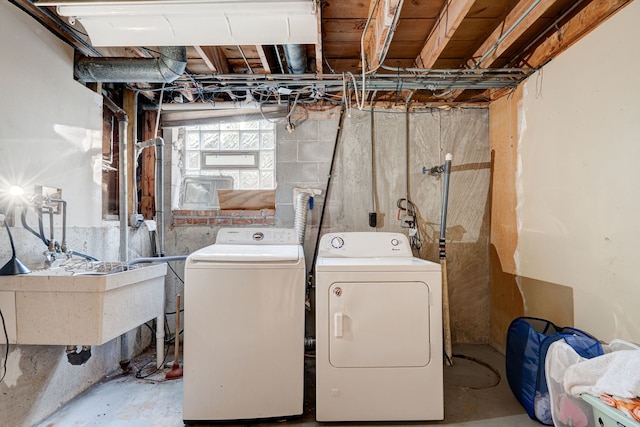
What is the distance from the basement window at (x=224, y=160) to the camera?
3.11 m

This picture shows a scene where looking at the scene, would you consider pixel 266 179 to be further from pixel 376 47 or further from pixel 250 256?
pixel 376 47

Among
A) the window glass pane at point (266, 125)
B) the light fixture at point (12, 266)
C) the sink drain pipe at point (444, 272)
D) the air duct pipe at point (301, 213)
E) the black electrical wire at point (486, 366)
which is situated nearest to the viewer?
the light fixture at point (12, 266)

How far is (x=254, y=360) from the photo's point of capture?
71.4 inches

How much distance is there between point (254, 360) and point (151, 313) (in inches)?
33.0

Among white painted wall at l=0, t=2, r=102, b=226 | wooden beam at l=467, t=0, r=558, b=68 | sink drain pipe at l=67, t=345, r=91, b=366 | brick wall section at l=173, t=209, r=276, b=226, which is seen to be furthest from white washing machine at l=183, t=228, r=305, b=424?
wooden beam at l=467, t=0, r=558, b=68

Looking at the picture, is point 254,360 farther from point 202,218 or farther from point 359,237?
point 202,218

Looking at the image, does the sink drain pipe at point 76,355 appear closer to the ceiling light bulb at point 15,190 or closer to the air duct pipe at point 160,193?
the ceiling light bulb at point 15,190

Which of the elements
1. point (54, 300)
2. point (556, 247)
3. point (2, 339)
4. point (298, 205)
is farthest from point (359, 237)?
point (2, 339)

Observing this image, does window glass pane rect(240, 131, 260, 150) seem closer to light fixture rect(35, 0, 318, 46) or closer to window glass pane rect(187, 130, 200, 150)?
window glass pane rect(187, 130, 200, 150)

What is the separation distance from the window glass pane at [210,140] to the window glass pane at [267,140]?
1.38 feet

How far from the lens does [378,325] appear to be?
5.99 feet

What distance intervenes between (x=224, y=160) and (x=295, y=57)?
1279 millimetres

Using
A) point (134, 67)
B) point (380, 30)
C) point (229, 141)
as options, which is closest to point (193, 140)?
point (229, 141)

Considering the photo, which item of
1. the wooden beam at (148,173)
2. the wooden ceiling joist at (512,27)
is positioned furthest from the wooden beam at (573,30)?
the wooden beam at (148,173)
